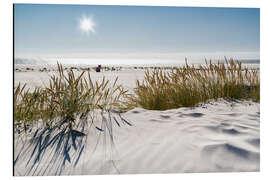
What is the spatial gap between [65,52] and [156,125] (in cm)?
107

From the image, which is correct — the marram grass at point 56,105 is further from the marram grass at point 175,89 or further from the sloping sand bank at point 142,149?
the sloping sand bank at point 142,149

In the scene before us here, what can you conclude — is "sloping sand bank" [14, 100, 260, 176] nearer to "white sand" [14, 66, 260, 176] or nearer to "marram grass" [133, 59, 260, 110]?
"white sand" [14, 66, 260, 176]

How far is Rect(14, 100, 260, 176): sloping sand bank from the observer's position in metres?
1.69

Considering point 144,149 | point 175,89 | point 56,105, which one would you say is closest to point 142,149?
point 144,149

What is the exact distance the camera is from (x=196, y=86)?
2.67m

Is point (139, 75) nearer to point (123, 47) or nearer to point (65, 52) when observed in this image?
point (123, 47)

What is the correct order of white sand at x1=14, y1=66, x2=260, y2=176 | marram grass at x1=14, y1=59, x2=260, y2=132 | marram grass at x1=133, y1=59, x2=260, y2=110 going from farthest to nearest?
marram grass at x1=133, y1=59, x2=260, y2=110, marram grass at x1=14, y1=59, x2=260, y2=132, white sand at x1=14, y1=66, x2=260, y2=176

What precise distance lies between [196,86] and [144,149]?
123cm

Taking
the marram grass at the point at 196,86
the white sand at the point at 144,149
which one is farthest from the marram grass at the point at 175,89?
the white sand at the point at 144,149

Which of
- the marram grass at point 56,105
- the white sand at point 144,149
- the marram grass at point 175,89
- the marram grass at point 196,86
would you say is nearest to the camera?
the white sand at point 144,149

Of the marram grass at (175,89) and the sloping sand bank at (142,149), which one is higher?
the marram grass at (175,89)

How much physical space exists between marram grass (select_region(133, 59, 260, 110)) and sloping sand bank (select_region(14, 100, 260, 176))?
22.7 inches

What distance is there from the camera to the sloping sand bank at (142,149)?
1688 mm

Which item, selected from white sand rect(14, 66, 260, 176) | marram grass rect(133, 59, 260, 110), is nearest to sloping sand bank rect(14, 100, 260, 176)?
white sand rect(14, 66, 260, 176)
